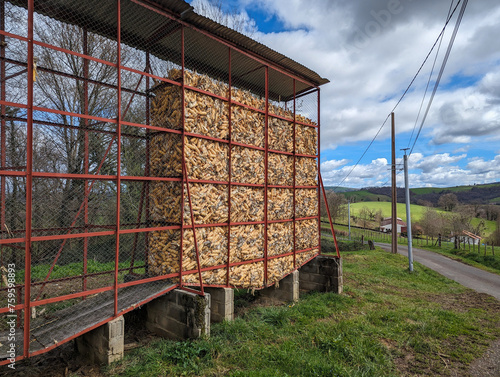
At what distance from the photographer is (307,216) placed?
10883 mm

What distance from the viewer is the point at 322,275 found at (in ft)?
36.0

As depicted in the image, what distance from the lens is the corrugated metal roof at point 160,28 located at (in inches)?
251

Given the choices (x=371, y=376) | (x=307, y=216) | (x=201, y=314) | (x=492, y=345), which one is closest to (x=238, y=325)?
(x=201, y=314)

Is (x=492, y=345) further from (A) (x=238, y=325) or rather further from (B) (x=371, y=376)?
(A) (x=238, y=325)

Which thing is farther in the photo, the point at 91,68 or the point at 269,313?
the point at 91,68

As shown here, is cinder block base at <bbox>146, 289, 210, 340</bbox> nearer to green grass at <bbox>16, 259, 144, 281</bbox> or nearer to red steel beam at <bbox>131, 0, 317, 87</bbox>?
green grass at <bbox>16, 259, 144, 281</bbox>

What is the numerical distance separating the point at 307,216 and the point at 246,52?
6081 mm

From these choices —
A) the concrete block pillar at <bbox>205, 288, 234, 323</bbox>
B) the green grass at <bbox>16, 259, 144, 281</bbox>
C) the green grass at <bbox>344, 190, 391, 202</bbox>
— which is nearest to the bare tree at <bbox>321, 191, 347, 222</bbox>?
the green grass at <bbox>344, 190, 391, 202</bbox>

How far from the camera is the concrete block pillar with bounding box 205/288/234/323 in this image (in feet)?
24.5

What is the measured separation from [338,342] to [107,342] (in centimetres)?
478

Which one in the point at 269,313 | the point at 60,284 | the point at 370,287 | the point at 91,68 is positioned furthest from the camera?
the point at 91,68

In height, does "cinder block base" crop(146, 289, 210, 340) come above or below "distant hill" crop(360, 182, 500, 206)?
below

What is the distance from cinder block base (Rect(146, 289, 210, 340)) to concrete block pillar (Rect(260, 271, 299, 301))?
4.02 m

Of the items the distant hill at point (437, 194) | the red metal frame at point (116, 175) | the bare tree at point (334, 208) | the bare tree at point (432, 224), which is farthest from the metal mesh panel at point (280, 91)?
the distant hill at point (437, 194)
